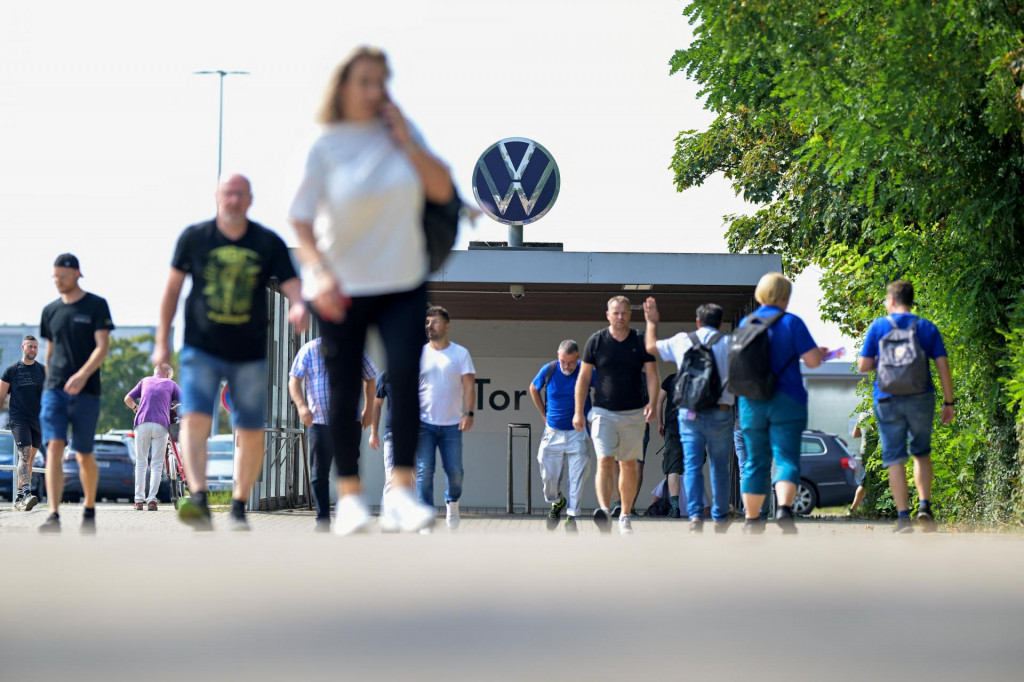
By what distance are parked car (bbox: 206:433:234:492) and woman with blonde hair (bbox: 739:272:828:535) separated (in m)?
29.7

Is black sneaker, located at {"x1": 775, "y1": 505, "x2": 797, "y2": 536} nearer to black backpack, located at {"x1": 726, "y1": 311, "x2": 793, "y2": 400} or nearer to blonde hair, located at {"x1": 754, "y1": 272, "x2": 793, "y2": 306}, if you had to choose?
black backpack, located at {"x1": 726, "y1": 311, "x2": 793, "y2": 400}

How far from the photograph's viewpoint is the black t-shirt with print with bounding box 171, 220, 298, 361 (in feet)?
19.9

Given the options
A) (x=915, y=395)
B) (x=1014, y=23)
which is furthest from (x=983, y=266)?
(x=915, y=395)

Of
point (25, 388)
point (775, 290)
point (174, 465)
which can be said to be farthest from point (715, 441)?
point (174, 465)

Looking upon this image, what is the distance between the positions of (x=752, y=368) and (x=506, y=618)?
246 inches

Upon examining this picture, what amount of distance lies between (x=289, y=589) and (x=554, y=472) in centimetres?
940

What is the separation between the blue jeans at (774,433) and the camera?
8586mm

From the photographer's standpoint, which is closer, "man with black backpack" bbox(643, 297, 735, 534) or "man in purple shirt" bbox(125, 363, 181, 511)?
"man with black backpack" bbox(643, 297, 735, 534)

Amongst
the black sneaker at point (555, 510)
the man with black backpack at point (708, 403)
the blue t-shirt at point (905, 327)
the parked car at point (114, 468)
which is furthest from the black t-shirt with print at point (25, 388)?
the parked car at point (114, 468)

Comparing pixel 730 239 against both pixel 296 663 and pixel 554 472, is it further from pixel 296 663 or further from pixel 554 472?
pixel 296 663

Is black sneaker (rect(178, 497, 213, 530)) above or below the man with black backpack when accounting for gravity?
below

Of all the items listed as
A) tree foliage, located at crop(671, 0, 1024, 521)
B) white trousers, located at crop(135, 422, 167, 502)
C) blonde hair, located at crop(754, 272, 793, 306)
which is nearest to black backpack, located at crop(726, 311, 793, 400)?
blonde hair, located at crop(754, 272, 793, 306)

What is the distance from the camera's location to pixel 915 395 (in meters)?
A: 9.40

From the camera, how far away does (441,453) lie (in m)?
10.7
